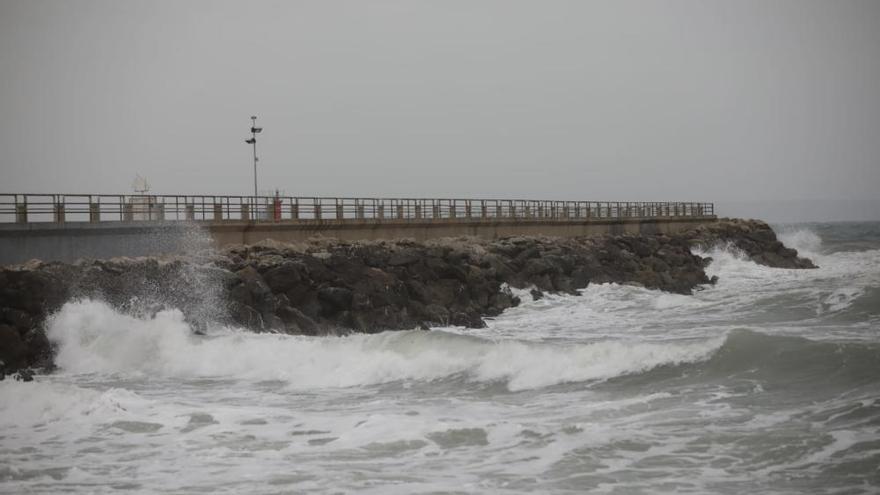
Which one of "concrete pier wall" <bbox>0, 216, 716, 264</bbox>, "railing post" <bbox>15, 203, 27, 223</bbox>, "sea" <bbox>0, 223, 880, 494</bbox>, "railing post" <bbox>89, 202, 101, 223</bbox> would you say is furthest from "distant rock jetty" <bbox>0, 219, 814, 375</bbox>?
"railing post" <bbox>89, 202, 101, 223</bbox>

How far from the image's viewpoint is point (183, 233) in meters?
31.1

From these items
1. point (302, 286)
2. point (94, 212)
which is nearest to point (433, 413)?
point (302, 286)

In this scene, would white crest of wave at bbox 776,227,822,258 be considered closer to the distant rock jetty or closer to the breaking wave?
the distant rock jetty

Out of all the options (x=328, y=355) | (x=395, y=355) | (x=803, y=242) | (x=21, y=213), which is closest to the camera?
(x=395, y=355)

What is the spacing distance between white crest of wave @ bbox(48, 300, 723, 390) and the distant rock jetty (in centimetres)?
73

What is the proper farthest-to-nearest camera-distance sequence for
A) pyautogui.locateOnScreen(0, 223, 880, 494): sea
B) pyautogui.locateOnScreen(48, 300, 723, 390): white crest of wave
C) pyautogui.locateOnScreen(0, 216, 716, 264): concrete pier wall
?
pyautogui.locateOnScreen(0, 216, 716, 264): concrete pier wall, pyautogui.locateOnScreen(48, 300, 723, 390): white crest of wave, pyautogui.locateOnScreen(0, 223, 880, 494): sea

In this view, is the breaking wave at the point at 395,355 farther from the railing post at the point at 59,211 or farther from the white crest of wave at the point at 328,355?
the railing post at the point at 59,211

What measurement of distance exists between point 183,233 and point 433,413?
1669 centimetres

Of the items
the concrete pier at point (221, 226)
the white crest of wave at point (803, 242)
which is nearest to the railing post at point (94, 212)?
the concrete pier at point (221, 226)

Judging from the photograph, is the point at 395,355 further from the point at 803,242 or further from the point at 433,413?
the point at 803,242

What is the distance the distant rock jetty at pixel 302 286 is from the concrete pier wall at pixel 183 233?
1.09m

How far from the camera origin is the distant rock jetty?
963 inches

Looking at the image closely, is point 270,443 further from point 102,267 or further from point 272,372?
point 102,267

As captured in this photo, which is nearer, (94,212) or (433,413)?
(433,413)
